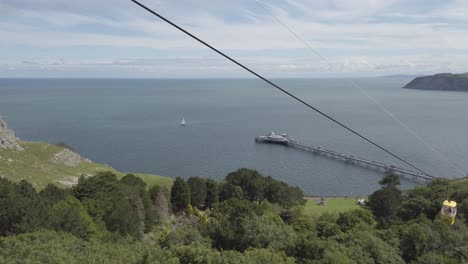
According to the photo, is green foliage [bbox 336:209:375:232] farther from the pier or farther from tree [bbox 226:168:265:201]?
the pier

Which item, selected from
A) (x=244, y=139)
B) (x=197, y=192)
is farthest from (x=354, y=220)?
(x=244, y=139)

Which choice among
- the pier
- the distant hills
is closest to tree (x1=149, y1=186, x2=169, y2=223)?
the distant hills

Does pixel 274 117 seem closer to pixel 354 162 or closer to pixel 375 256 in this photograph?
pixel 354 162

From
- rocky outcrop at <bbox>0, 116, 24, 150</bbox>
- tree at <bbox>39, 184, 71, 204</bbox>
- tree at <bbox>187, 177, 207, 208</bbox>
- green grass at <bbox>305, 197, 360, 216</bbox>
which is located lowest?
green grass at <bbox>305, 197, 360, 216</bbox>

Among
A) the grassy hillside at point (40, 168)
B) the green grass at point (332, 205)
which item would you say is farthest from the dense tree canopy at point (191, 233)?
the grassy hillside at point (40, 168)

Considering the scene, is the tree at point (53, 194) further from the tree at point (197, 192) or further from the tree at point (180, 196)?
the tree at point (197, 192)
